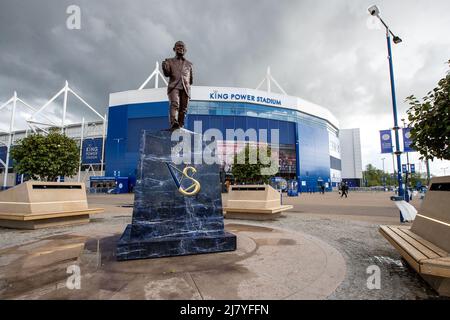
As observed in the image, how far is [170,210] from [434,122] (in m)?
5.42

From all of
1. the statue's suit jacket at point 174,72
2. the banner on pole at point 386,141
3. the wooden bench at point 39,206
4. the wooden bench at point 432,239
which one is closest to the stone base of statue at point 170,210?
the statue's suit jacket at point 174,72

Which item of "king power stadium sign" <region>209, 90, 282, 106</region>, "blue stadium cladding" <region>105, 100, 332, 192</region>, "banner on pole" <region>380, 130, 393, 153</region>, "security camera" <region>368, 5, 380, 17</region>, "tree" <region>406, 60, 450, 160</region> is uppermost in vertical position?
"king power stadium sign" <region>209, 90, 282, 106</region>

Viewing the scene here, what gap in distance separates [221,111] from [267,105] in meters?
9.85

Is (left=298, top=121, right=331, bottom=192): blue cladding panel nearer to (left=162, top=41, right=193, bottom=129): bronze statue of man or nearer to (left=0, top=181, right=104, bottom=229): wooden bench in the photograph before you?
(left=0, top=181, right=104, bottom=229): wooden bench

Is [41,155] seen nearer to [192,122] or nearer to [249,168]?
[249,168]

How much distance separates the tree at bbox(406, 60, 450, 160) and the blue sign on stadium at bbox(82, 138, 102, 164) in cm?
5737

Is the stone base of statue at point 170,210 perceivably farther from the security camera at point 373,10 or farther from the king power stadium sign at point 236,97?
the king power stadium sign at point 236,97

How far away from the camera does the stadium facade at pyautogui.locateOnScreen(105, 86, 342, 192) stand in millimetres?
47562

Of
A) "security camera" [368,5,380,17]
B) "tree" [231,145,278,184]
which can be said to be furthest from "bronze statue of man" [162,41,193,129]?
"tree" [231,145,278,184]

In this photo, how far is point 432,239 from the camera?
3523mm

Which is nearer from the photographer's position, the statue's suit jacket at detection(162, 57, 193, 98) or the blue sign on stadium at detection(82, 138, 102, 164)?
the statue's suit jacket at detection(162, 57, 193, 98)

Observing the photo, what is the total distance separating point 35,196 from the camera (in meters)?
7.68

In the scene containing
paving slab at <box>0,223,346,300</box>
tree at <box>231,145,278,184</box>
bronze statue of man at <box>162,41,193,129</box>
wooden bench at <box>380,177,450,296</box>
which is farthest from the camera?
tree at <box>231,145,278,184</box>

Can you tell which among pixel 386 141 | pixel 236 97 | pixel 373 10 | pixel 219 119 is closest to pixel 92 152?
pixel 219 119
